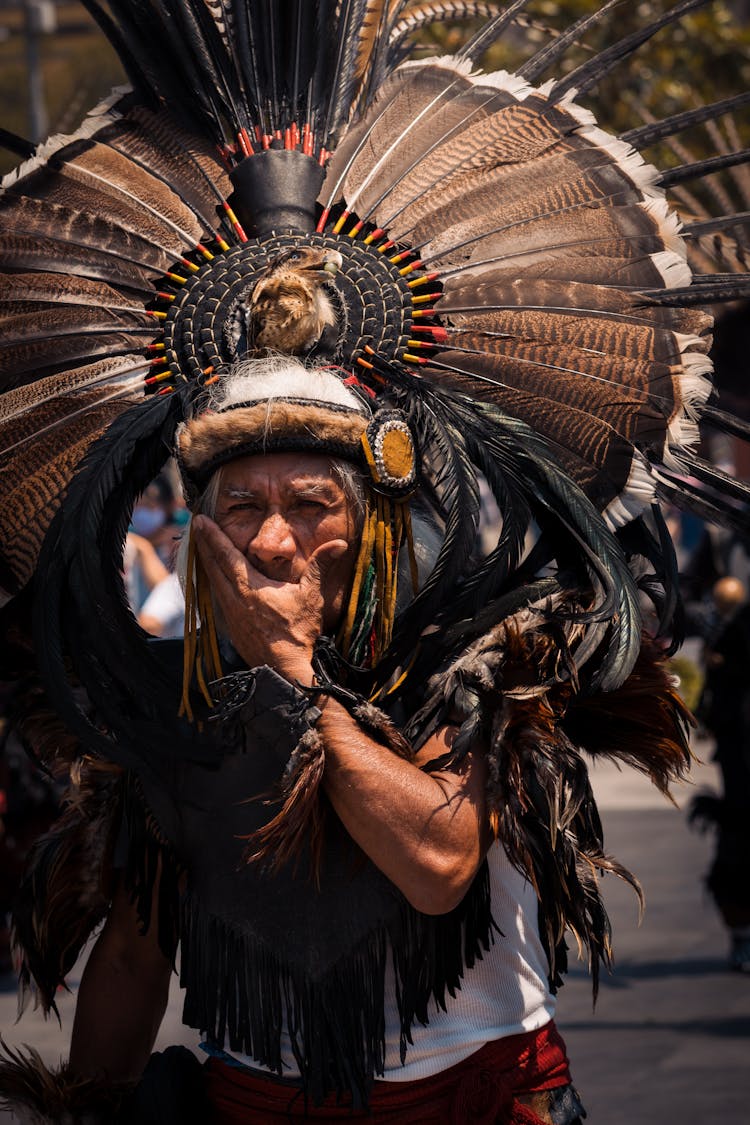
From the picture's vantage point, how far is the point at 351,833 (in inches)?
94.6

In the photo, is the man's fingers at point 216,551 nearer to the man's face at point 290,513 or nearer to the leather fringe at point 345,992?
the man's face at point 290,513

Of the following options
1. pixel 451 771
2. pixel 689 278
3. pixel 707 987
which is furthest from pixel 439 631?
pixel 707 987

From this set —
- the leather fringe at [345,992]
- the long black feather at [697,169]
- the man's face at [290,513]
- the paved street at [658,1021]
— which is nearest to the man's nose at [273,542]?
the man's face at [290,513]

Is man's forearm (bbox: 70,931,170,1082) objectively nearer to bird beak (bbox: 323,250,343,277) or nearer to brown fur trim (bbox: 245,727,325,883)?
Answer: brown fur trim (bbox: 245,727,325,883)

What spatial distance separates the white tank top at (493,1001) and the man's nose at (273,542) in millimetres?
602

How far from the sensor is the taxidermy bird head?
2660mm

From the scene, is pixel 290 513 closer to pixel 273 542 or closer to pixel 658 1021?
pixel 273 542

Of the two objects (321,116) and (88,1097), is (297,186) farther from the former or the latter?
(88,1097)

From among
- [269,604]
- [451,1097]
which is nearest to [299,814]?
[269,604]

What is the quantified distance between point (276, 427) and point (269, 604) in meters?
0.28

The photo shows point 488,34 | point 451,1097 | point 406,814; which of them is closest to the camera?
point 406,814

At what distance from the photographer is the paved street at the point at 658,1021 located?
5855mm

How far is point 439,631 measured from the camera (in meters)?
2.57

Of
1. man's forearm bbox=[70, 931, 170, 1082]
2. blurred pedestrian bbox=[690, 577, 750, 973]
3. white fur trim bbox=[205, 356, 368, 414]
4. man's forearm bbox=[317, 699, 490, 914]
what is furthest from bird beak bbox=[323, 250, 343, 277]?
blurred pedestrian bbox=[690, 577, 750, 973]
